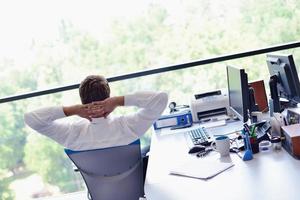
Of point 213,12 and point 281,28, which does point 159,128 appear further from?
point 281,28

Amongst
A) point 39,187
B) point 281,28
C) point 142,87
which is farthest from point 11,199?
point 281,28

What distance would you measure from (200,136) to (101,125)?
2.08 ft

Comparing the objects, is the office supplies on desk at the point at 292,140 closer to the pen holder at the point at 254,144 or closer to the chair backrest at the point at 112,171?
the pen holder at the point at 254,144

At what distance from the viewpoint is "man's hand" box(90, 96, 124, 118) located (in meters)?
2.23

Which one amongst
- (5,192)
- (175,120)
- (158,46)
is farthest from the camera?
(5,192)

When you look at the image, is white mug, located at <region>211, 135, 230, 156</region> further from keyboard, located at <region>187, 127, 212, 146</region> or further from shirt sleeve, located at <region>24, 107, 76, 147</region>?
shirt sleeve, located at <region>24, 107, 76, 147</region>

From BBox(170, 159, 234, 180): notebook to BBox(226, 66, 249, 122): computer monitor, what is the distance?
47 cm

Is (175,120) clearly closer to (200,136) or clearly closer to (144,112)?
(200,136)

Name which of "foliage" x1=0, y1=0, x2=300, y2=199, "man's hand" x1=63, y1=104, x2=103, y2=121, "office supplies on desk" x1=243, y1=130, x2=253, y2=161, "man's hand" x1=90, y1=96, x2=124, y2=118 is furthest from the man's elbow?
"foliage" x1=0, y1=0, x2=300, y2=199

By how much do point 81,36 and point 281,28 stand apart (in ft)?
5.87

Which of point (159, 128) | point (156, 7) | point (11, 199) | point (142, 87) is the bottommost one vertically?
point (11, 199)

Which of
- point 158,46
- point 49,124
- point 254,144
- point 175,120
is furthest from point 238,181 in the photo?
point 158,46

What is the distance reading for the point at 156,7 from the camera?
348 cm

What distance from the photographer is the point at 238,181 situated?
165 centimetres
